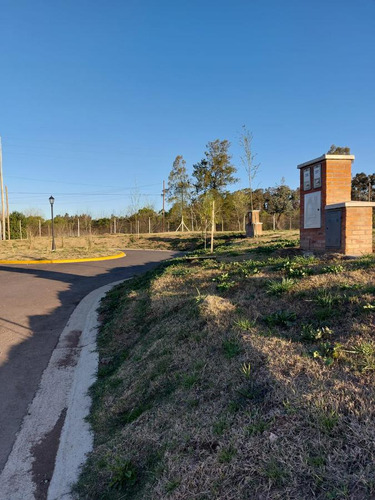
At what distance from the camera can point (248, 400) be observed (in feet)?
8.81

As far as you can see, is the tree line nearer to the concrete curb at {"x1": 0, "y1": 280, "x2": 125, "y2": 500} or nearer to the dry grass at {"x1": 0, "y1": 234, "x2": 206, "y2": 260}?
the dry grass at {"x1": 0, "y1": 234, "x2": 206, "y2": 260}

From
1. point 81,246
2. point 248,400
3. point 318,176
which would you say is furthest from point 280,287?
point 81,246

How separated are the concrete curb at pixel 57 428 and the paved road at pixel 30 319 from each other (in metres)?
0.14

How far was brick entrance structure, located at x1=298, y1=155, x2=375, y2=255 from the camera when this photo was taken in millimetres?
6797

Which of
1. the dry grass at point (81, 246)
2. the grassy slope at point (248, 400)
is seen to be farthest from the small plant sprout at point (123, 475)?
the dry grass at point (81, 246)

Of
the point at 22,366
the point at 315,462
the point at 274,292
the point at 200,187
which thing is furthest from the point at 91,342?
the point at 200,187

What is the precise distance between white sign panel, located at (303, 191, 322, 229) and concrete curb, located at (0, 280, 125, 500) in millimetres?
5246

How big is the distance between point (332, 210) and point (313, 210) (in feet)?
2.49

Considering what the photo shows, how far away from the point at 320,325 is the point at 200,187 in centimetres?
3465

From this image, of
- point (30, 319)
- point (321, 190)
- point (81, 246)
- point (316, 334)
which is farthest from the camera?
point (81, 246)

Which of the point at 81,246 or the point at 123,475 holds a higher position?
the point at 81,246

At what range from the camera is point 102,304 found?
29.2ft

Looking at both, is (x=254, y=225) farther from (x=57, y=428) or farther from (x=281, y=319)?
(x=57, y=428)

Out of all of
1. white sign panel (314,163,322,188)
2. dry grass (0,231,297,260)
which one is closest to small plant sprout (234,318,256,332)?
white sign panel (314,163,322,188)
